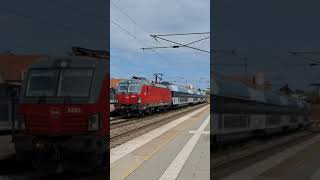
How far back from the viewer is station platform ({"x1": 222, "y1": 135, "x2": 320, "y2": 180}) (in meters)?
12.4

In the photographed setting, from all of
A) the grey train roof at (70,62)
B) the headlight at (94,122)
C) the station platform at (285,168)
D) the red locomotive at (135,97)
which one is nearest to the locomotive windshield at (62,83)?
the grey train roof at (70,62)

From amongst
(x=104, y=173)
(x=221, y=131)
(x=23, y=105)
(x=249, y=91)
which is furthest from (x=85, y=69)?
(x=249, y=91)

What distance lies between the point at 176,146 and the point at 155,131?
553 cm

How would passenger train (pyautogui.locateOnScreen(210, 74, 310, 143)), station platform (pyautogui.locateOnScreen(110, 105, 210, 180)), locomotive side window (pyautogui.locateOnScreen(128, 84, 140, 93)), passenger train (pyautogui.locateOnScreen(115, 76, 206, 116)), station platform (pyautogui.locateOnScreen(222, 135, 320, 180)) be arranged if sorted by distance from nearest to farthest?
station platform (pyautogui.locateOnScreen(110, 105, 210, 180)), station platform (pyautogui.locateOnScreen(222, 135, 320, 180)), passenger train (pyautogui.locateOnScreen(210, 74, 310, 143)), passenger train (pyautogui.locateOnScreen(115, 76, 206, 116)), locomotive side window (pyautogui.locateOnScreen(128, 84, 140, 93))

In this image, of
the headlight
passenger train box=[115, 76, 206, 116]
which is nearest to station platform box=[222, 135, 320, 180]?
the headlight

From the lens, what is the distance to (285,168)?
1403cm

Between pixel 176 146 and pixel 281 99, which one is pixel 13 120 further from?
pixel 281 99

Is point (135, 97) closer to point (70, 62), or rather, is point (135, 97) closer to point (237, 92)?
point (237, 92)

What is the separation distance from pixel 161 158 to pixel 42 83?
16.7 feet

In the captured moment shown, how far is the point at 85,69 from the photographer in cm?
943

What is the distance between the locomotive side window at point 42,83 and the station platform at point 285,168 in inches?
176

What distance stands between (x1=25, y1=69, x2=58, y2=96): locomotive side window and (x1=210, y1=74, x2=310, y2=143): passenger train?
416 cm

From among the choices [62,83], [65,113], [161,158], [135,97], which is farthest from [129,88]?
[65,113]

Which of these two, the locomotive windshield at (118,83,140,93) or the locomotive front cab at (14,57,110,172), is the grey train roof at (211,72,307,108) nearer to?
the locomotive front cab at (14,57,110,172)
